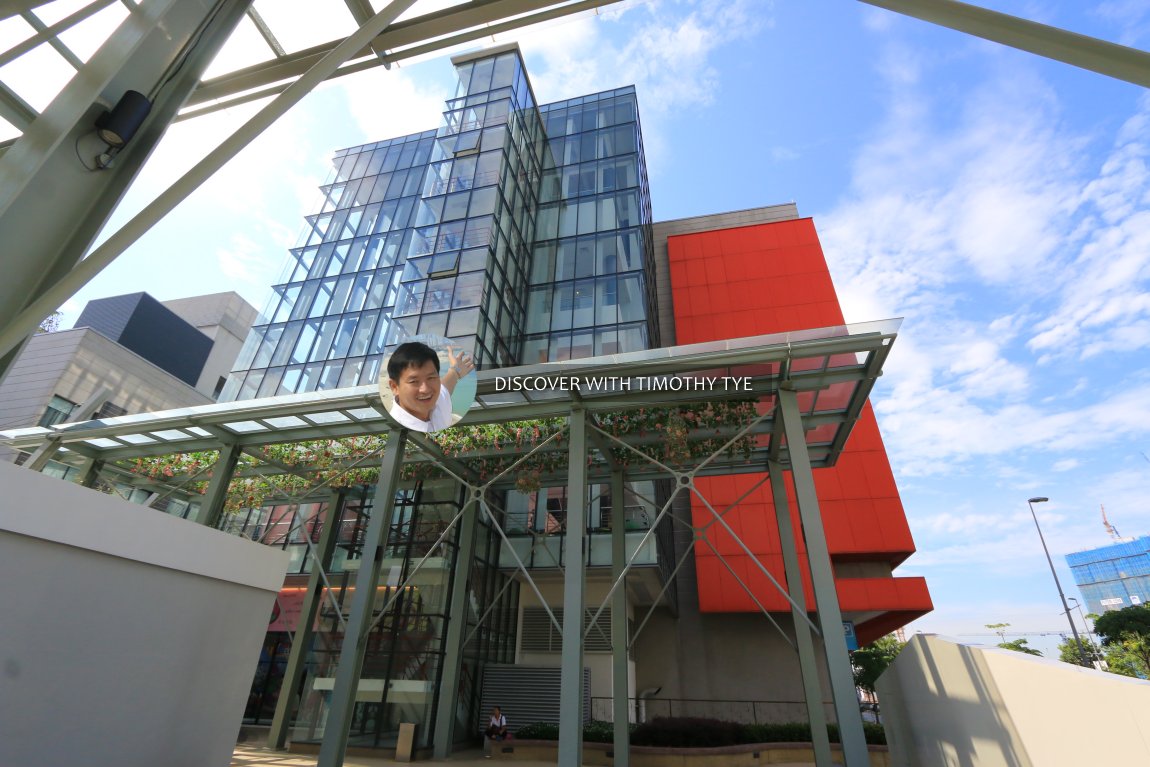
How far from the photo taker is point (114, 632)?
16.9 ft

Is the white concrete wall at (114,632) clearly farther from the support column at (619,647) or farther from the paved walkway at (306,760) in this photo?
the support column at (619,647)

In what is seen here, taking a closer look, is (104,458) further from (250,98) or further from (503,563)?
(250,98)

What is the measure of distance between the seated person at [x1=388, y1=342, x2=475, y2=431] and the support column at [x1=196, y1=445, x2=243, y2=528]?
4.33m

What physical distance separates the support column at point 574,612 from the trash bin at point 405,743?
5.16 meters

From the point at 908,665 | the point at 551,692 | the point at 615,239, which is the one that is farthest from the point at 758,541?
the point at 615,239

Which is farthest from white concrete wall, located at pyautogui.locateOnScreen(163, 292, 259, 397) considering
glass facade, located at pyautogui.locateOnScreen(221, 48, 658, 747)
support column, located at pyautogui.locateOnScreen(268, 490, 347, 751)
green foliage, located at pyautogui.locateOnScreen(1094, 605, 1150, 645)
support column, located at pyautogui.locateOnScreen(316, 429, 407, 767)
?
green foliage, located at pyautogui.locateOnScreen(1094, 605, 1150, 645)

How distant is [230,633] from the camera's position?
646 centimetres

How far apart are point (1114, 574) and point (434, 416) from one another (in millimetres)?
207006

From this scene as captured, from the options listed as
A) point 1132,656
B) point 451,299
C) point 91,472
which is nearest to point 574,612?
point 451,299

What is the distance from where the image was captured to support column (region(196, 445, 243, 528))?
34.0 feet

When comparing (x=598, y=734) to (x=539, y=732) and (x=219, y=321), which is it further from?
(x=219, y=321)

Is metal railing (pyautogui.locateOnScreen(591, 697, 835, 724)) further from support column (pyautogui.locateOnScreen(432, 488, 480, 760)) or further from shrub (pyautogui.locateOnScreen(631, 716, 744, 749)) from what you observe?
support column (pyautogui.locateOnScreen(432, 488, 480, 760))

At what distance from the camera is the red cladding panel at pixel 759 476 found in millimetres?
17469

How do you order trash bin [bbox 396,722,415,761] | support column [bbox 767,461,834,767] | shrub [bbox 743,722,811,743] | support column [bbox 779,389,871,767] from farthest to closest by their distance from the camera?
shrub [bbox 743,722,811,743] < trash bin [bbox 396,722,415,761] < support column [bbox 767,461,834,767] < support column [bbox 779,389,871,767]
